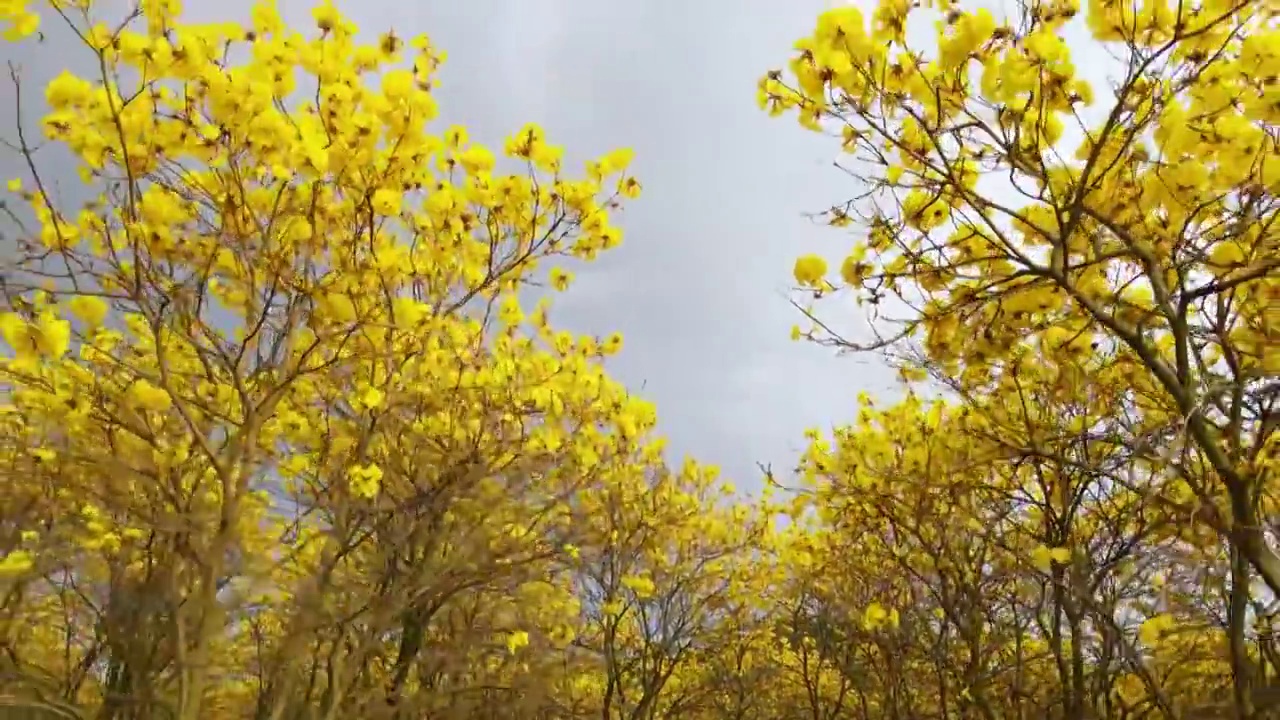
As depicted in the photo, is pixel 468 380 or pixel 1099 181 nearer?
pixel 1099 181

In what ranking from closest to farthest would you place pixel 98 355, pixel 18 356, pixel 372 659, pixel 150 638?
1. pixel 18 356
2. pixel 98 355
3. pixel 150 638
4. pixel 372 659

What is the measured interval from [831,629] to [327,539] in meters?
6.82

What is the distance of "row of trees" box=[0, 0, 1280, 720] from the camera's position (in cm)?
336

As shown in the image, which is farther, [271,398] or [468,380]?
[468,380]

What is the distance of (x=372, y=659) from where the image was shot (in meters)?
6.75

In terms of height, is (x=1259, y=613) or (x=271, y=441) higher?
(x=271, y=441)

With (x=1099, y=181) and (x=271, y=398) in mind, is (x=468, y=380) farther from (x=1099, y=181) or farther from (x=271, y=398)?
(x=1099, y=181)

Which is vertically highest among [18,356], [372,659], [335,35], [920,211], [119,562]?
[335,35]

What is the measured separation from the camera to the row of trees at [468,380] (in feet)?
11.0

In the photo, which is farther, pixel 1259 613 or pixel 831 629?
pixel 831 629

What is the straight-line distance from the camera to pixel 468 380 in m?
5.91

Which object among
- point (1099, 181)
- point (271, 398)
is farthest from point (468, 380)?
point (1099, 181)

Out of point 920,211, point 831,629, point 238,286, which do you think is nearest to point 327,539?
point 238,286

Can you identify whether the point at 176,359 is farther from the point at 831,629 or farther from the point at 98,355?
the point at 831,629
